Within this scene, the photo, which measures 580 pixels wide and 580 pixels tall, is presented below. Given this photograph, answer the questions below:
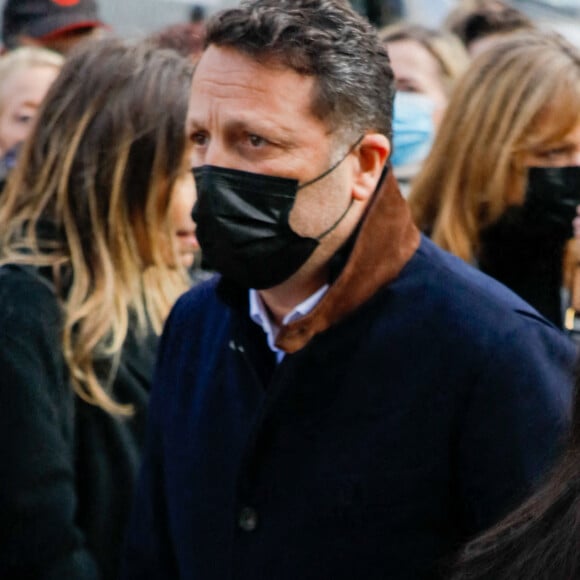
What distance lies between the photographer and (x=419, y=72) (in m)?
4.85

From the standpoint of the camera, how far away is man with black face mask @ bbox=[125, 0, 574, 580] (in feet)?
6.77

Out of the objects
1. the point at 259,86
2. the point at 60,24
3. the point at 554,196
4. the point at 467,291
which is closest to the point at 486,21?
the point at 60,24

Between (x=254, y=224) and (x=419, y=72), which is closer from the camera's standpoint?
(x=254, y=224)

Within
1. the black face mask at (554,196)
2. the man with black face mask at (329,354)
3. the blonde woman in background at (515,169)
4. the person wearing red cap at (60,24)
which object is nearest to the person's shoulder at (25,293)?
the man with black face mask at (329,354)

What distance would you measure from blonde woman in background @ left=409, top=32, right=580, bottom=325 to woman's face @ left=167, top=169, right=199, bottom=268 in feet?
2.16

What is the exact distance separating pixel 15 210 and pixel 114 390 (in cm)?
51

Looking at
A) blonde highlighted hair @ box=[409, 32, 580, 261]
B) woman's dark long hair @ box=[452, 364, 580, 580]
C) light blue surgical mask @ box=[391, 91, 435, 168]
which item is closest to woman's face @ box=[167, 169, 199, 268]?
blonde highlighted hair @ box=[409, 32, 580, 261]

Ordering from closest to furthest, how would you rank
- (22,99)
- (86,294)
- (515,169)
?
(86,294)
(515,169)
(22,99)

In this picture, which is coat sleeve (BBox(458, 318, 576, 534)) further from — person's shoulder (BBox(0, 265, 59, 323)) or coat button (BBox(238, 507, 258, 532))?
person's shoulder (BBox(0, 265, 59, 323))

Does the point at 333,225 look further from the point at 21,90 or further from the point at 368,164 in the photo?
the point at 21,90

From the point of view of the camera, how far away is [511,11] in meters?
5.46

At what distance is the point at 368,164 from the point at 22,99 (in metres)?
2.76

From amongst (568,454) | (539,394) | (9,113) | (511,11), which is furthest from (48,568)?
(511,11)

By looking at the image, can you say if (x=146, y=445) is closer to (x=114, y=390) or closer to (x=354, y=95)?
(x=114, y=390)
